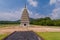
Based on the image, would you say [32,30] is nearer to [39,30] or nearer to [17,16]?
[39,30]

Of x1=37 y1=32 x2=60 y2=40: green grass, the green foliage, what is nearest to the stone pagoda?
the green foliage

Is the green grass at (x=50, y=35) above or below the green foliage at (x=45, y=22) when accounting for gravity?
below

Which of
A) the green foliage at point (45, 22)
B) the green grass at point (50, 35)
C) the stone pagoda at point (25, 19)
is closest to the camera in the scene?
the green grass at point (50, 35)

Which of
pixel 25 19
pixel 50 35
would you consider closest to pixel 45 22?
pixel 50 35

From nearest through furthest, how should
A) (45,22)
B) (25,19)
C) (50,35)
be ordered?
(50,35) < (25,19) < (45,22)

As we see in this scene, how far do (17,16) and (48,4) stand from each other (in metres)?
1.48

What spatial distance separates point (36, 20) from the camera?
6.85m

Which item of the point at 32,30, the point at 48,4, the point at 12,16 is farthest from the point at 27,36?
the point at 48,4

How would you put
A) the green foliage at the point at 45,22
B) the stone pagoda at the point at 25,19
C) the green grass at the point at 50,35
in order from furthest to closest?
the green foliage at the point at 45,22 < the stone pagoda at the point at 25,19 < the green grass at the point at 50,35

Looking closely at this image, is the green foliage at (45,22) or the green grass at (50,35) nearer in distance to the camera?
the green grass at (50,35)

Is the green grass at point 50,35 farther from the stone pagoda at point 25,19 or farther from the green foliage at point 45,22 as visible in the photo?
the stone pagoda at point 25,19

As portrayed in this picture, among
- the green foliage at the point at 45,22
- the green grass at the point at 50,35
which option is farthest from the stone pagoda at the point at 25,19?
the green grass at the point at 50,35

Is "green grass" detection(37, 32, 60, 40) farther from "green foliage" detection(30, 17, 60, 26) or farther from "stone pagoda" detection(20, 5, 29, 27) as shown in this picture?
"stone pagoda" detection(20, 5, 29, 27)

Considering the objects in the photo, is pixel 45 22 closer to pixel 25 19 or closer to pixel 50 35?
pixel 50 35
